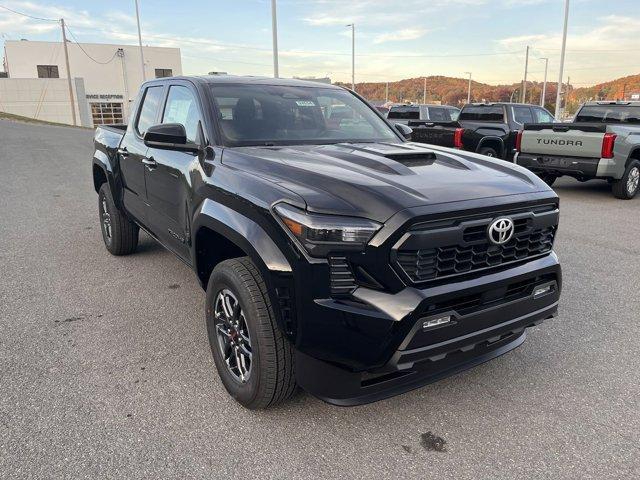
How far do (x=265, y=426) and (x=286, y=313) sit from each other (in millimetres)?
724

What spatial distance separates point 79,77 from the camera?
177ft

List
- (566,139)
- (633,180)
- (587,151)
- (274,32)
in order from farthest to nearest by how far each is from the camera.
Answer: (274,32) < (633,180) < (566,139) < (587,151)

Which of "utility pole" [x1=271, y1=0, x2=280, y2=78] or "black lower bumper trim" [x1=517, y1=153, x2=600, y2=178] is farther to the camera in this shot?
"utility pole" [x1=271, y1=0, x2=280, y2=78]

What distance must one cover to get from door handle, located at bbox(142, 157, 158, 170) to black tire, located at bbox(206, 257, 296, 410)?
59.4 inches

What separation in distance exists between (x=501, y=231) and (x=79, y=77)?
59.8 meters

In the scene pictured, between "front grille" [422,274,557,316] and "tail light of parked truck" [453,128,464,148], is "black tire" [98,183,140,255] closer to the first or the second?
"front grille" [422,274,557,316]

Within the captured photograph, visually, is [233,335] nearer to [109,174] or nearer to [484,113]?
[109,174]

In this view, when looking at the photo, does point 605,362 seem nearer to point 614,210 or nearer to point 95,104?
point 614,210

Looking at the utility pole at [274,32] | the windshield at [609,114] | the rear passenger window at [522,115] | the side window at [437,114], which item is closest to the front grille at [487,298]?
the windshield at [609,114]

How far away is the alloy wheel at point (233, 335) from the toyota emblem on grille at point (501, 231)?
1319 millimetres

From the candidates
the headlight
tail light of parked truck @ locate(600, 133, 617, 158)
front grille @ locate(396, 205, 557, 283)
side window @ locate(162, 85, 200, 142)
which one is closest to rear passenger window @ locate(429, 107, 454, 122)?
tail light of parked truck @ locate(600, 133, 617, 158)

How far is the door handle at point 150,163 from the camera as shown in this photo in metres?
4.08

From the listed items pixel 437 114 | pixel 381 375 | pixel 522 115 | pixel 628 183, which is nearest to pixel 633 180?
pixel 628 183

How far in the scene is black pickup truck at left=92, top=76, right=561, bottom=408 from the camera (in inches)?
91.0
